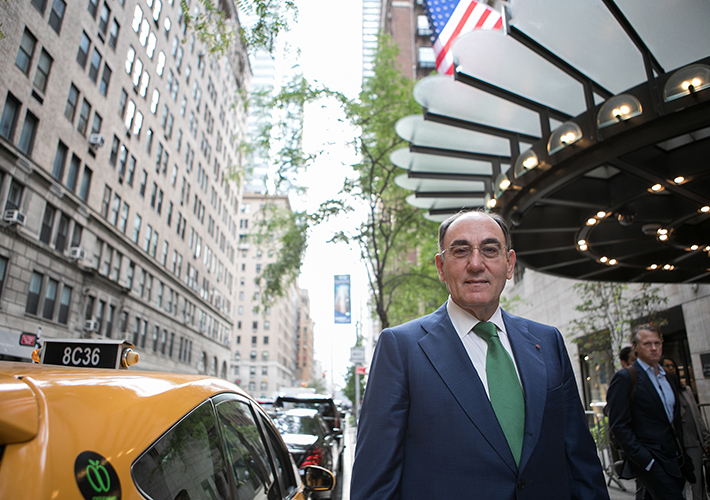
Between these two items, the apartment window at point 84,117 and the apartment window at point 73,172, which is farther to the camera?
the apartment window at point 84,117

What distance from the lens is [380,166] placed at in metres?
19.2

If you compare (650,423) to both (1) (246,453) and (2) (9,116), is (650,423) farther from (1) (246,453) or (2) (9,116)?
(2) (9,116)

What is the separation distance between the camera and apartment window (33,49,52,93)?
22.1 metres

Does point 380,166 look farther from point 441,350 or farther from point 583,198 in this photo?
point 441,350

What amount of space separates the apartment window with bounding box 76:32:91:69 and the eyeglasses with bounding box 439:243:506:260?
2935cm

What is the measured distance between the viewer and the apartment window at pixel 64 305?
2628cm

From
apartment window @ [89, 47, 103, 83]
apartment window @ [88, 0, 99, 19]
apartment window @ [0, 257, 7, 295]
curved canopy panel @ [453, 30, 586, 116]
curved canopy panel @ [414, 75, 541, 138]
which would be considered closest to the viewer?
curved canopy panel @ [453, 30, 586, 116]

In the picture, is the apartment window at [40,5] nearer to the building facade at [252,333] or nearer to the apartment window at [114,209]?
the apartment window at [114,209]

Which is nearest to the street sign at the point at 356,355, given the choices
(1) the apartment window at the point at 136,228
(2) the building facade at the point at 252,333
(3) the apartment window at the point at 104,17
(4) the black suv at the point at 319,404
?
(4) the black suv at the point at 319,404

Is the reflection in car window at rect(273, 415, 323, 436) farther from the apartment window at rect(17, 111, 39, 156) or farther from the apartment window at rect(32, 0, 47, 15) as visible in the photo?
the apartment window at rect(17, 111, 39, 156)

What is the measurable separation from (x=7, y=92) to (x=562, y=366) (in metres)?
22.7

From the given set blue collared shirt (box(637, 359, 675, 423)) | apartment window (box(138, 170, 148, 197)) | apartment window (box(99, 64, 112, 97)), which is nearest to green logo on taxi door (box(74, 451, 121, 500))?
blue collared shirt (box(637, 359, 675, 423))

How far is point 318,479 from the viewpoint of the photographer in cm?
354

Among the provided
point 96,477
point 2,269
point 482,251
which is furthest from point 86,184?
point 96,477
